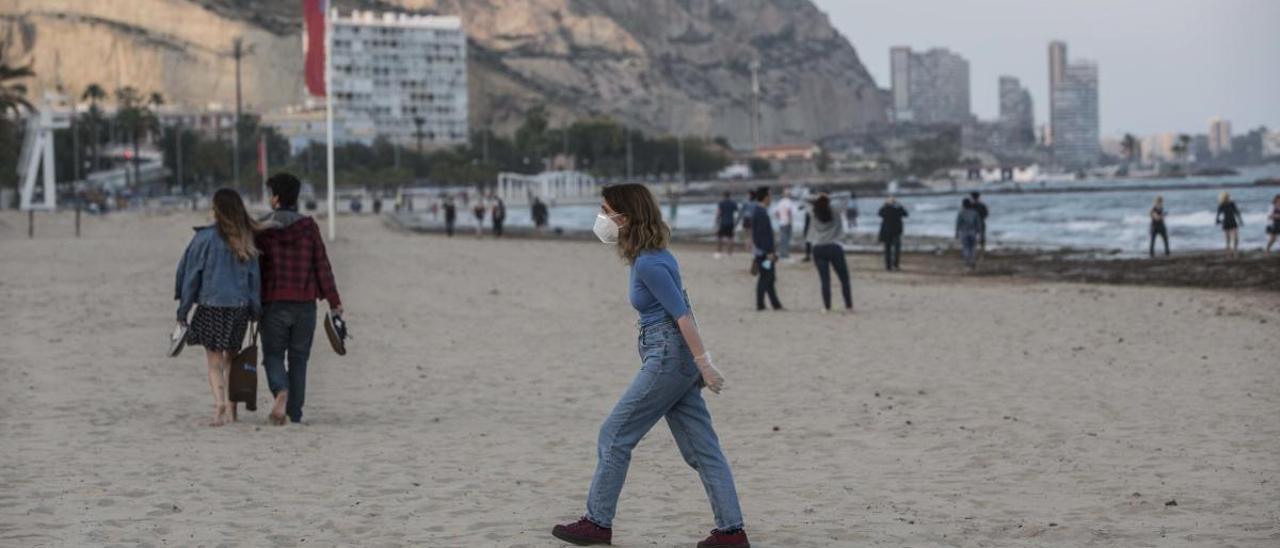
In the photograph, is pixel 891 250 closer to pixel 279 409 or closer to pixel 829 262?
pixel 829 262

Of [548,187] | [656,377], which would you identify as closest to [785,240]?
[656,377]

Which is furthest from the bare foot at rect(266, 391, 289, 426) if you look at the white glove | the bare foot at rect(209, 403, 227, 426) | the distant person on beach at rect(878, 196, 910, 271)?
the distant person on beach at rect(878, 196, 910, 271)

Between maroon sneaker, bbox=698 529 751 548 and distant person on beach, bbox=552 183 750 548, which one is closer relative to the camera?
distant person on beach, bbox=552 183 750 548

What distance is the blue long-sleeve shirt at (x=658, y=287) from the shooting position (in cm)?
632

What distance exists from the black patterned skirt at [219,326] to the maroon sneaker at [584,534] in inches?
146

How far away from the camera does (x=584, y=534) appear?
21.9 feet

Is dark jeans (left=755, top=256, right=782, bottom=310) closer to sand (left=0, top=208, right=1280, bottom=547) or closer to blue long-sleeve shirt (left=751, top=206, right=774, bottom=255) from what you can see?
sand (left=0, top=208, right=1280, bottom=547)

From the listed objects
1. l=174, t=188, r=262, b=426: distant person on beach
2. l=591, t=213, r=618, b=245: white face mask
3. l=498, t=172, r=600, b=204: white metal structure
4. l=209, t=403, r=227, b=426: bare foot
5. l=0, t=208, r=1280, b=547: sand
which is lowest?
l=0, t=208, r=1280, b=547: sand

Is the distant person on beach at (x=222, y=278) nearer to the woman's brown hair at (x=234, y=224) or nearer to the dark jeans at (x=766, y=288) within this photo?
the woman's brown hair at (x=234, y=224)

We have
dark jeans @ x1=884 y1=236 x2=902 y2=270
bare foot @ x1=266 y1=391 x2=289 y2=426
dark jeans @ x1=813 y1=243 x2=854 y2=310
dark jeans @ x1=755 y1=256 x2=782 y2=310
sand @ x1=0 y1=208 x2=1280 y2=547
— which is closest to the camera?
sand @ x1=0 y1=208 x2=1280 y2=547

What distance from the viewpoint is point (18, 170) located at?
10794 cm

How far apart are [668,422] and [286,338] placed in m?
4.04

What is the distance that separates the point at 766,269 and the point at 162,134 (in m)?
145

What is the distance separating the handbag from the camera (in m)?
9.98
